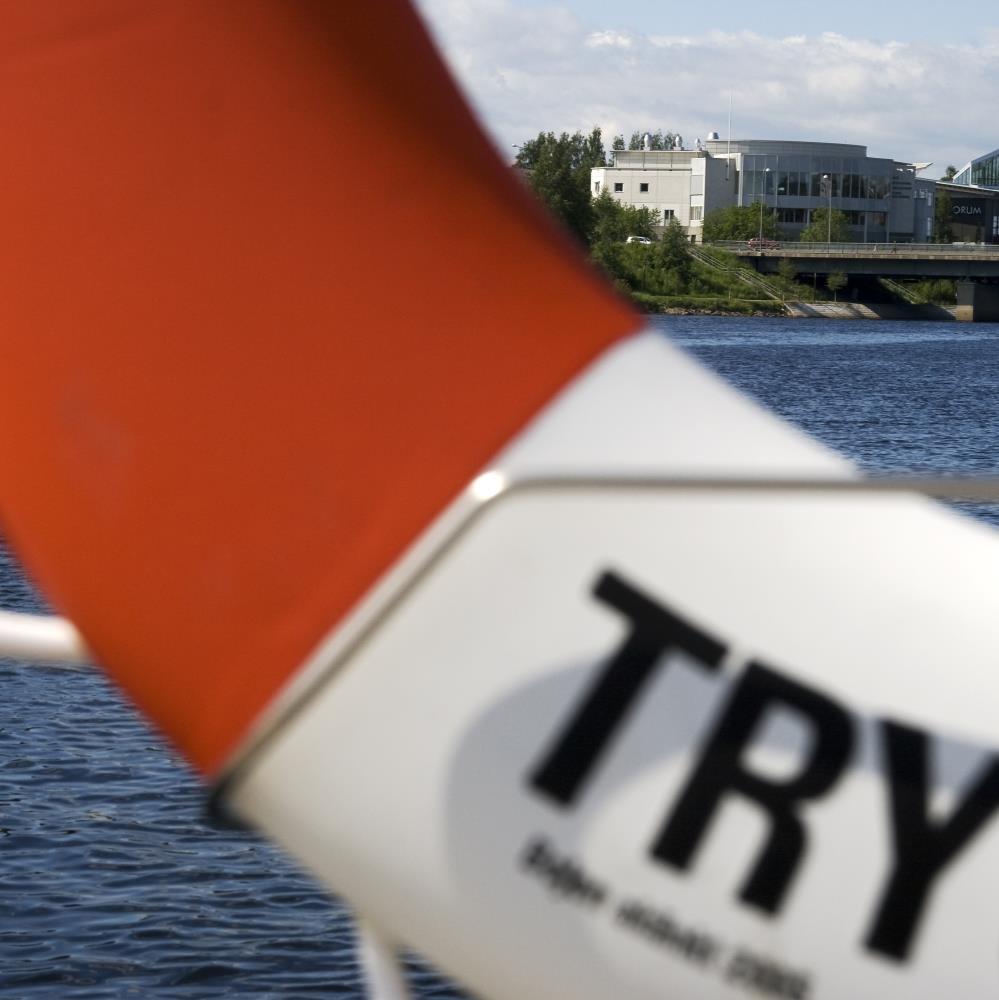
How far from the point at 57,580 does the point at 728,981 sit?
50 centimetres

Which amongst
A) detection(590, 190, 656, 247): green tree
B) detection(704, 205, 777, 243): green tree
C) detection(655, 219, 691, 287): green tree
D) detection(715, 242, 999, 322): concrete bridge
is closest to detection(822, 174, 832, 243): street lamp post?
detection(704, 205, 777, 243): green tree

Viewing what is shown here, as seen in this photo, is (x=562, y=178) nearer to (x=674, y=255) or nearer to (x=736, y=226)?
(x=674, y=255)

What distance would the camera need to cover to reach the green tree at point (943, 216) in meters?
77.2

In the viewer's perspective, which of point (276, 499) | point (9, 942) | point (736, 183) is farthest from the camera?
point (736, 183)

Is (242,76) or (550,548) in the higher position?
(242,76)

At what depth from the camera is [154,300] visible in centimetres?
111

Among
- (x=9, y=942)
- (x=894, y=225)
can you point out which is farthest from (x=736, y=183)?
(x=9, y=942)

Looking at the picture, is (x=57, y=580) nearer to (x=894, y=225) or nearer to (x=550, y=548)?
(x=550, y=548)

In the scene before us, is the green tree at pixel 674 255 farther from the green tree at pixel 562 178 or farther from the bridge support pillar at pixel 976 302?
the bridge support pillar at pixel 976 302

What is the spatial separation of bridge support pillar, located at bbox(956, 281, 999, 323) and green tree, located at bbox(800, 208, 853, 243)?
27.5ft

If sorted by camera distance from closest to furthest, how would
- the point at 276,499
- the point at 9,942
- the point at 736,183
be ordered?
the point at 276,499
the point at 9,942
the point at 736,183

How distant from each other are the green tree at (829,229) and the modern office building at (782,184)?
1.00 meters

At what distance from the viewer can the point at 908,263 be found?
51.4 m

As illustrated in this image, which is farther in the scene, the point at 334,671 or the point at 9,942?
the point at 9,942
